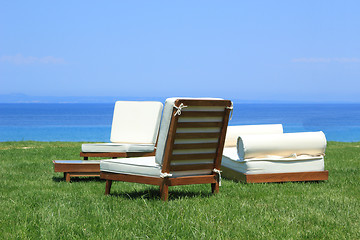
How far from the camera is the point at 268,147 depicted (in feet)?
21.8

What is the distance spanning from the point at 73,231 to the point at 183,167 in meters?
1.72

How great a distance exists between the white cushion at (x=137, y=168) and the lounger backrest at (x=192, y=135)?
0.10 feet

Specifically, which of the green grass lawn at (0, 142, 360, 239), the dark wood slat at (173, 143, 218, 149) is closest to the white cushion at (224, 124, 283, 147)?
the green grass lawn at (0, 142, 360, 239)

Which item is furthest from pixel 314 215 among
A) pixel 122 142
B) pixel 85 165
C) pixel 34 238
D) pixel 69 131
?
pixel 69 131

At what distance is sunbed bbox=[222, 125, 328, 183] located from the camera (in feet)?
21.5

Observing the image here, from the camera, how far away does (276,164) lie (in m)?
6.66

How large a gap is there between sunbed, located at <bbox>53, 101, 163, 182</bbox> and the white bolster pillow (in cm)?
237

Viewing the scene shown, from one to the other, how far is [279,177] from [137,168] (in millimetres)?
2473

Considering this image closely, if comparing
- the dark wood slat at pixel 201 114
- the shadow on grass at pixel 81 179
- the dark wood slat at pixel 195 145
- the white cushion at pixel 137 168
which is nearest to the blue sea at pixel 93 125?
the shadow on grass at pixel 81 179

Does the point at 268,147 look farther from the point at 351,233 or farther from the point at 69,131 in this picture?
the point at 69,131

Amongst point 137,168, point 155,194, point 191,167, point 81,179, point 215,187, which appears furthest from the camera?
point 81,179

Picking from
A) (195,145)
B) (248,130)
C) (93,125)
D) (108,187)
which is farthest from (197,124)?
(93,125)

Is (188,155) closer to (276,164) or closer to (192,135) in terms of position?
(192,135)

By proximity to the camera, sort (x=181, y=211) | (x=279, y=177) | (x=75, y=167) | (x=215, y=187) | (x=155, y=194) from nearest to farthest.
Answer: (x=181, y=211)
(x=215, y=187)
(x=155, y=194)
(x=279, y=177)
(x=75, y=167)
